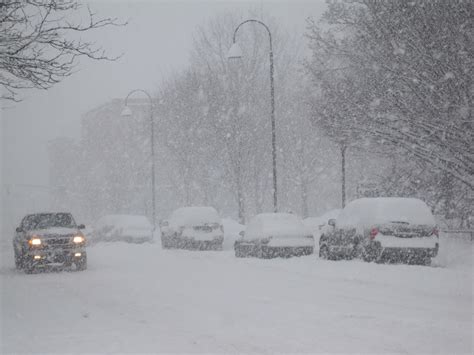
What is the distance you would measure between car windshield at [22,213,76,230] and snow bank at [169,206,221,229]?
6.45 m

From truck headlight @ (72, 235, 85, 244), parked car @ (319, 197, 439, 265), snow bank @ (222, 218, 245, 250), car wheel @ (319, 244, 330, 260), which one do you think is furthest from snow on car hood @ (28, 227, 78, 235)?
snow bank @ (222, 218, 245, 250)

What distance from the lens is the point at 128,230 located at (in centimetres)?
3291

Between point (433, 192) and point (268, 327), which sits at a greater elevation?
point (433, 192)

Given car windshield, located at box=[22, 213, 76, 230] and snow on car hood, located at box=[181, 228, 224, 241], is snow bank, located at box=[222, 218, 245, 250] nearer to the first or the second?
snow on car hood, located at box=[181, 228, 224, 241]

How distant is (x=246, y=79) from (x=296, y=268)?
26565 mm

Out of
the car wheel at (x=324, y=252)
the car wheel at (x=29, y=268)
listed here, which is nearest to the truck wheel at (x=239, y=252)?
the car wheel at (x=324, y=252)

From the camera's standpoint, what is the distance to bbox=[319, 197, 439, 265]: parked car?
1641cm

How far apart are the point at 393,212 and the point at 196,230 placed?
10561 millimetres

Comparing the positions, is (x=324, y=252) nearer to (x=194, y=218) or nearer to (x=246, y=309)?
(x=194, y=218)

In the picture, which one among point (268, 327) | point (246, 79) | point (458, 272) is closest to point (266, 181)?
point (246, 79)

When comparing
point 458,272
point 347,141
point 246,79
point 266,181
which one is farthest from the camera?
point 266,181

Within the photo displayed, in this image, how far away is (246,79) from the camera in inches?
1671

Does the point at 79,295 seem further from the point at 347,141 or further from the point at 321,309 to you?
the point at 347,141

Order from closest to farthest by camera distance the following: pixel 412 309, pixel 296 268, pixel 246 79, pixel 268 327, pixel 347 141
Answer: pixel 268 327
pixel 412 309
pixel 296 268
pixel 347 141
pixel 246 79
